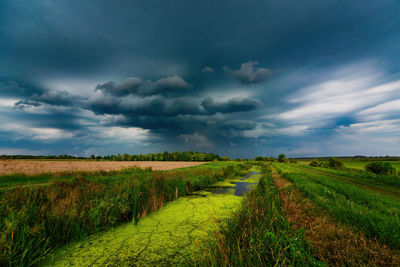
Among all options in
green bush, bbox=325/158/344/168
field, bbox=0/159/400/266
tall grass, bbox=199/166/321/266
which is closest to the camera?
tall grass, bbox=199/166/321/266

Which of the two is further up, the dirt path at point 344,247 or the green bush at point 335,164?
the dirt path at point 344,247

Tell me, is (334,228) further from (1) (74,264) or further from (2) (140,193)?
(2) (140,193)

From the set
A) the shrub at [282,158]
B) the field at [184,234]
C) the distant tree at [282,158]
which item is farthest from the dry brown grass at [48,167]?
→ the distant tree at [282,158]

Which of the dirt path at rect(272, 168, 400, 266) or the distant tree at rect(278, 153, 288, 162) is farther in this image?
the distant tree at rect(278, 153, 288, 162)

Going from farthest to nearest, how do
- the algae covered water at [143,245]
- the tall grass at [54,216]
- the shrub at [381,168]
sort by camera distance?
the shrub at [381,168], the algae covered water at [143,245], the tall grass at [54,216]

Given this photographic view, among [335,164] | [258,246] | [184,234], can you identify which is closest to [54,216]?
[184,234]

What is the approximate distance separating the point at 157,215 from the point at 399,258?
6445 mm

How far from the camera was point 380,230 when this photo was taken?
3.53 m

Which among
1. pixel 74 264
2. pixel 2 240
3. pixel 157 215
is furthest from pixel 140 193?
pixel 2 240

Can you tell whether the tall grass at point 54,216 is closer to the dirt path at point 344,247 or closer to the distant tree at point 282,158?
the dirt path at point 344,247

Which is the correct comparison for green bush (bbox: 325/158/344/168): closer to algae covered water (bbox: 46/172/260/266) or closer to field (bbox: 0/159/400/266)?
field (bbox: 0/159/400/266)

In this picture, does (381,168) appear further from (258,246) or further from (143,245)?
(143,245)

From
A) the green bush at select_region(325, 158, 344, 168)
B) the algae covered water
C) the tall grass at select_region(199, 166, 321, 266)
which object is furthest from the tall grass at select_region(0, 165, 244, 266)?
the green bush at select_region(325, 158, 344, 168)

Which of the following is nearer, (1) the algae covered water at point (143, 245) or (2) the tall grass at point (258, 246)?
(2) the tall grass at point (258, 246)
